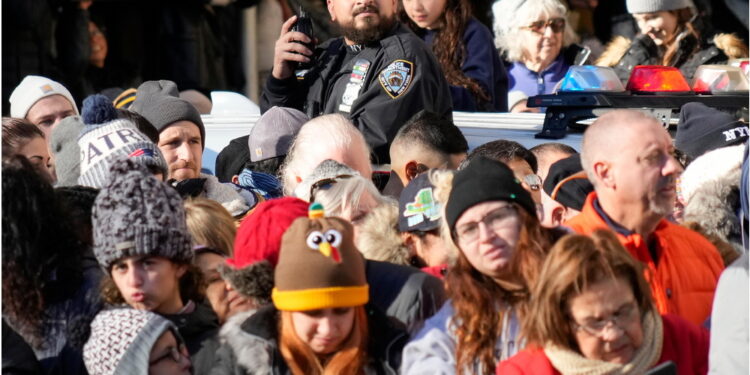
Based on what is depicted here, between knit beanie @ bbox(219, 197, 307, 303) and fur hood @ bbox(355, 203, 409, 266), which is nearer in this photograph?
knit beanie @ bbox(219, 197, 307, 303)

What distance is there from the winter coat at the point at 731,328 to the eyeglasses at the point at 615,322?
0.76 feet

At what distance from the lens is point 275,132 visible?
668cm

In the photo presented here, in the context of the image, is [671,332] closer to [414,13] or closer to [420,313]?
[420,313]

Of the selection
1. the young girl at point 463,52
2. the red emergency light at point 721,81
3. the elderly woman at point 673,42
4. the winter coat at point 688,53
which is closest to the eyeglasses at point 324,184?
the red emergency light at point 721,81

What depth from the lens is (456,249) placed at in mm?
4559

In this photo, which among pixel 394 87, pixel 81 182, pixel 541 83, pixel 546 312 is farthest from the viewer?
pixel 541 83

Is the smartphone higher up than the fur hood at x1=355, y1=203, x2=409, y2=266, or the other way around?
the fur hood at x1=355, y1=203, x2=409, y2=266

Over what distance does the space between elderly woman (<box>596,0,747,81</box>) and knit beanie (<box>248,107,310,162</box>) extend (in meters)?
2.13

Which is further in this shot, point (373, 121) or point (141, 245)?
point (373, 121)

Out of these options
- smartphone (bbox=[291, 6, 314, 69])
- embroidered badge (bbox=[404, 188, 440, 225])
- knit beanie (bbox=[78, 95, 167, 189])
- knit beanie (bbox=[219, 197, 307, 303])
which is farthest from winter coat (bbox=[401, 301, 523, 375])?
smartphone (bbox=[291, 6, 314, 69])

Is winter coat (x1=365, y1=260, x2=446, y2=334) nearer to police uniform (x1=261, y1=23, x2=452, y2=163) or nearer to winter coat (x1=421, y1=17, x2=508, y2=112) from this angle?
police uniform (x1=261, y1=23, x2=452, y2=163)

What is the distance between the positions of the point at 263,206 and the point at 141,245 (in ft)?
1.57

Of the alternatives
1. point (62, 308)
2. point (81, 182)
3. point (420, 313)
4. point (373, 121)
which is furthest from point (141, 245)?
point (373, 121)

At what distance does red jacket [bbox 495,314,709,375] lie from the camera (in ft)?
13.3
